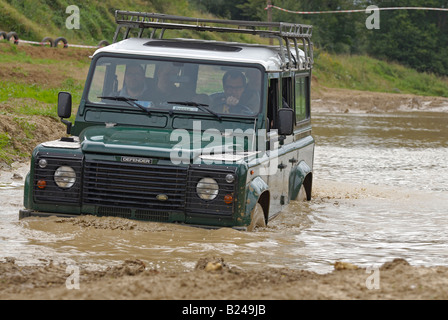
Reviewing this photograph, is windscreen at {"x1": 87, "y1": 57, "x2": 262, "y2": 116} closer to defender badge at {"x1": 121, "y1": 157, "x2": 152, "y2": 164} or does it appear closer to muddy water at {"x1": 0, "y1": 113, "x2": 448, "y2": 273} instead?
defender badge at {"x1": 121, "y1": 157, "x2": 152, "y2": 164}

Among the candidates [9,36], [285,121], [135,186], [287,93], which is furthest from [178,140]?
[9,36]

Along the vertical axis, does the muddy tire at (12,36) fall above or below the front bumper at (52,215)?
above

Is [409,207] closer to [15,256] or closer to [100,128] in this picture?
[100,128]

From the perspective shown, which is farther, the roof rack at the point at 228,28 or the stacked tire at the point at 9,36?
the stacked tire at the point at 9,36

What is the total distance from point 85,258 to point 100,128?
5.74 ft

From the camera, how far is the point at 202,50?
359 inches

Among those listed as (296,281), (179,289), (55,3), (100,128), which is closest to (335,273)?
(296,281)

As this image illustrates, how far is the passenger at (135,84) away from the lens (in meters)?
8.80

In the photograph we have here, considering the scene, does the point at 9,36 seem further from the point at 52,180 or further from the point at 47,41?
the point at 52,180

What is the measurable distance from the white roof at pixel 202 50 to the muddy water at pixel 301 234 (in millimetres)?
1774

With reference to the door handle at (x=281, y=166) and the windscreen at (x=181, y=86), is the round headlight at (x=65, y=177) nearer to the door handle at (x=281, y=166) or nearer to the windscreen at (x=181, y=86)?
the windscreen at (x=181, y=86)

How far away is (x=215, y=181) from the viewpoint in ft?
24.8

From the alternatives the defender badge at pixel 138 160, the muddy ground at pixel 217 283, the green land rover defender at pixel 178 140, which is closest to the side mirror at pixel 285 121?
the green land rover defender at pixel 178 140

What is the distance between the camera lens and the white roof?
891cm
